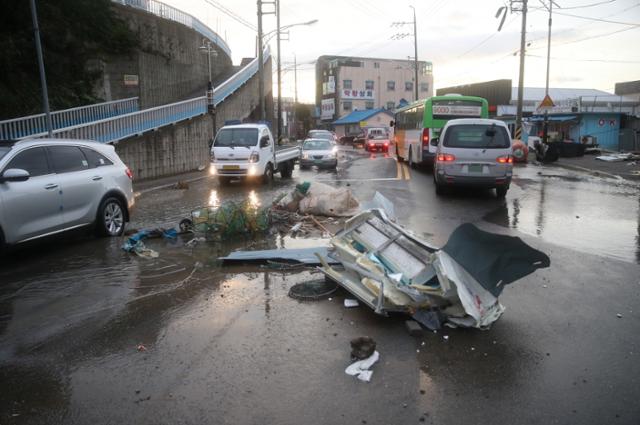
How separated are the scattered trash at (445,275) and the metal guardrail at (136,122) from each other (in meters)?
14.6

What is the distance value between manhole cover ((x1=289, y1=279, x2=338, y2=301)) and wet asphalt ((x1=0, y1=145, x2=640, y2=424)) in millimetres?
117

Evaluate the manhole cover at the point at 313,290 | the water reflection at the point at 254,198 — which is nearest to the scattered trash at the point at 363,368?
the manhole cover at the point at 313,290

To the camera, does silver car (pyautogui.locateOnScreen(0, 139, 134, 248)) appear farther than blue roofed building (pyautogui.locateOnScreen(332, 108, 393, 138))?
No

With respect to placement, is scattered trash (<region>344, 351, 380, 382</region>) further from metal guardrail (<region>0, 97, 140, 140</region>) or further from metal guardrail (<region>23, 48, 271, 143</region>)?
metal guardrail (<region>0, 97, 140, 140</region>)

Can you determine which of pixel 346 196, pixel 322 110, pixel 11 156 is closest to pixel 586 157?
pixel 346 196

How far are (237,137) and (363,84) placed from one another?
235 feet

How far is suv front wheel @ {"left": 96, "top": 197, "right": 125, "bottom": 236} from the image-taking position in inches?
341

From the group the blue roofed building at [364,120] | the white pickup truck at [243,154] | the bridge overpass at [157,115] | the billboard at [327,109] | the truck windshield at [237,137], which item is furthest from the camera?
the billboard at [327,109]

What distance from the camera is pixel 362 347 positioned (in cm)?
423

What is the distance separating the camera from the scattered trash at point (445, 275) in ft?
14.8

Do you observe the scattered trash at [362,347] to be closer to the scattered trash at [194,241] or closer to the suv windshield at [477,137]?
the scattered trash at [194,241]

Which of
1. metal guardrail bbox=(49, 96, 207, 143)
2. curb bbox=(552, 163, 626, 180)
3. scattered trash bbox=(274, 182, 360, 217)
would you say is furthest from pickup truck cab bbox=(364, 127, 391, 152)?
scattered trash bbox=(274, 182, 360, 217)

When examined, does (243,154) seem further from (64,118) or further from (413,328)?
(413,328)

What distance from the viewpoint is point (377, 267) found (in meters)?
5.34
